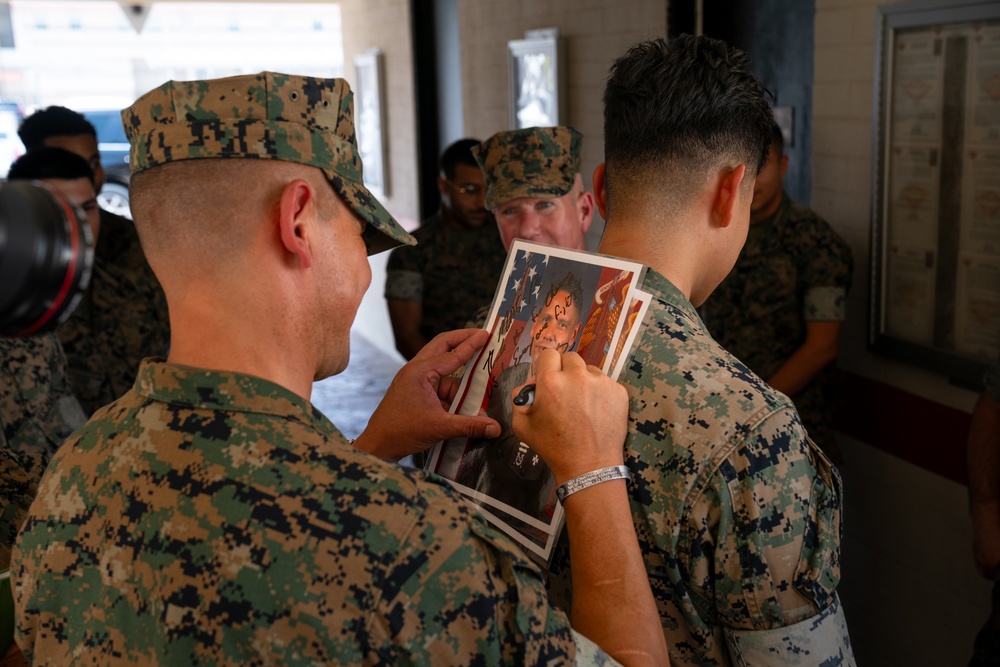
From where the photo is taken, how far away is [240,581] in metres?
0.91

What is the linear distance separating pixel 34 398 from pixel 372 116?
21.2 ft

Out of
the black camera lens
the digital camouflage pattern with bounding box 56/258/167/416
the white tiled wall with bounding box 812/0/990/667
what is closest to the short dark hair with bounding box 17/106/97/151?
the digital camouflage pattern with bounding box 56/258/167/416

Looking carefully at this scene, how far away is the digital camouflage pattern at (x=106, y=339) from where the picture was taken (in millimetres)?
3416

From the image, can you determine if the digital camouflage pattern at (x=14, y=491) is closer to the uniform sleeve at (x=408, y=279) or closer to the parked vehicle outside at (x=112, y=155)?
the uniform sleeve at (x=408, y=279)

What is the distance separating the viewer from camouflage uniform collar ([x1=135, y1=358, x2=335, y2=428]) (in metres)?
0.98

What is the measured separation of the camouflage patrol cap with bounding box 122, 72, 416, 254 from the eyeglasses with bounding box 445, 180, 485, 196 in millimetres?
3012

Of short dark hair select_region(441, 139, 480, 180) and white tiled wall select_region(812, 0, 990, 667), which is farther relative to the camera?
short dark hair select_region(441, 139, 480, 180)

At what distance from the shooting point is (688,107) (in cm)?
139

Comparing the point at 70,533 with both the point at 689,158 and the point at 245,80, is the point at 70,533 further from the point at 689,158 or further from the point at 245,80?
the point at 689,158

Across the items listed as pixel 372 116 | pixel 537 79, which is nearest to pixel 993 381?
pixel 537 79

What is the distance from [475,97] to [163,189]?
5.46 m

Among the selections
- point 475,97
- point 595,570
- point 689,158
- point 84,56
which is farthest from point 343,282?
point 84,56

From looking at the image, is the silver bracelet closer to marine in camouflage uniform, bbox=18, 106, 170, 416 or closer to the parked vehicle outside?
marine in camouflage uniform, bbox=18, 106, 170, 416

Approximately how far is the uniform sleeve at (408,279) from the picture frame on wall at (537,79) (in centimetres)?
A: 138
